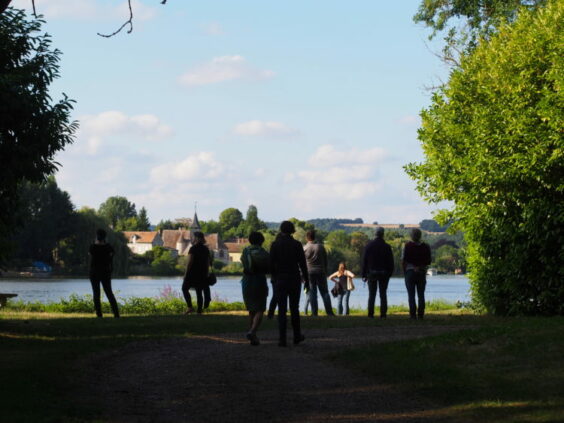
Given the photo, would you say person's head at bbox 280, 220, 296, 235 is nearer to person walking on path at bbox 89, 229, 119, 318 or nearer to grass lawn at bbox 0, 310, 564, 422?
grass lawn at bbox 0, 310, 564, 422

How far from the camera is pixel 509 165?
765 inches

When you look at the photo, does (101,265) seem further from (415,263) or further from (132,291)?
(132,291)

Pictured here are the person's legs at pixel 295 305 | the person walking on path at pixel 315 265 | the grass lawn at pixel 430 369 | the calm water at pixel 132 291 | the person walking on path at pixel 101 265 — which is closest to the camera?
the grass lawn at pixel 430 369

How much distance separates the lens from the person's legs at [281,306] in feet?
44.6

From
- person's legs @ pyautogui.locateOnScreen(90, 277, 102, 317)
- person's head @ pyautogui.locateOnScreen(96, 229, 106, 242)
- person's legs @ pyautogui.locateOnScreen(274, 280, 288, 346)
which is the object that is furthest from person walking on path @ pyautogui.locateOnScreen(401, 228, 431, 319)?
person's legs @ pyautogui.locateOnScreen(90, 277, 102, 317)

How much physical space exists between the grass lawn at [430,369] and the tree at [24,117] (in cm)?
267

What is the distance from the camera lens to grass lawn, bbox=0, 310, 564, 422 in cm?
820

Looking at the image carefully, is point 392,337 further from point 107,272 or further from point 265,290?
point 107,272

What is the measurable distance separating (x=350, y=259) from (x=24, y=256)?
34.3 m

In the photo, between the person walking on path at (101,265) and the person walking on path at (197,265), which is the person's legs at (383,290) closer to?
the person walking on path at (197,265)

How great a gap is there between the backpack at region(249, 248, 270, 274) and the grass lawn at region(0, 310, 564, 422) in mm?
2313

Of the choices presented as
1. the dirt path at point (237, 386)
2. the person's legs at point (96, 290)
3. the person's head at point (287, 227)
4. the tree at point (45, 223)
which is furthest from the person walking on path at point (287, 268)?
the tree at point (45, 223)

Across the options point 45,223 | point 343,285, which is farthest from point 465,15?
point 45,223

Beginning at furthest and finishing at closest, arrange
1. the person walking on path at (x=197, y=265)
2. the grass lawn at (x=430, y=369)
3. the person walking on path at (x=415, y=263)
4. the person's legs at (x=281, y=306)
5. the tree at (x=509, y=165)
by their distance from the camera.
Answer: the person walking on path at (x=197, y=265), the person walking on path at (x=415, y=263), the tree at (x=509, y=165), the person's legs at (x=281, y=306), the grass lawn at (x=430, y=369)
